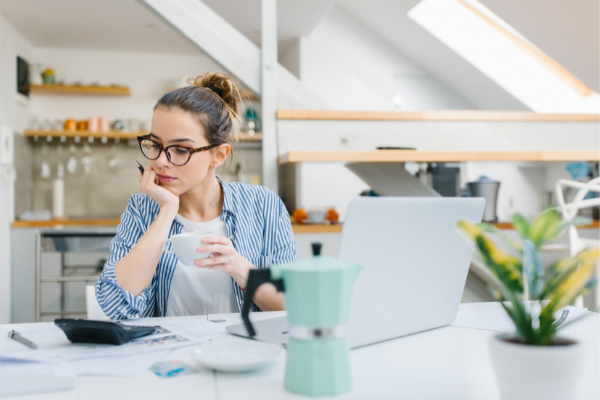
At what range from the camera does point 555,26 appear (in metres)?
3.28

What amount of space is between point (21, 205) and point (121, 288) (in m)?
3.35

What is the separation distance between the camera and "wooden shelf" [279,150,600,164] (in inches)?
88.4

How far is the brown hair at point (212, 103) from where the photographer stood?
1.30m

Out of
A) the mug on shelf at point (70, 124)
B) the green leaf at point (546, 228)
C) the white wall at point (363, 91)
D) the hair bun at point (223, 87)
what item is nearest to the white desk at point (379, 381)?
the green leaf at point (546, 228)

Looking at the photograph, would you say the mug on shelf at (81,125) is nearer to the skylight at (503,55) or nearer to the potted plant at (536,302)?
the skylight at (503,55)

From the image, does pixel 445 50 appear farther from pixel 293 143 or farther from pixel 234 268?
pixel 234 268

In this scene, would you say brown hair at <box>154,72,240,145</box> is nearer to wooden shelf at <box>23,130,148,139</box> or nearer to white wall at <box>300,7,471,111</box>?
wooden shelf at <box>23,130,148,139</box>

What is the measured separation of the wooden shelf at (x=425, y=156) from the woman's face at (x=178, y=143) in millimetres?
961

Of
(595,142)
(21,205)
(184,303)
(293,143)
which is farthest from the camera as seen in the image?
(21,205)

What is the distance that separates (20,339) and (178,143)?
55cm

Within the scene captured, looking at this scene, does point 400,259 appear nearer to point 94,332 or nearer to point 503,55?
point 94,332

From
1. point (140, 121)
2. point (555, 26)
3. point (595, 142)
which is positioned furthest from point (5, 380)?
point (140, 121)

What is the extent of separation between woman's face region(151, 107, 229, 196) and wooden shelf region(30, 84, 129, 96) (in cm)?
327

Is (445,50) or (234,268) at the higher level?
(445,50)
